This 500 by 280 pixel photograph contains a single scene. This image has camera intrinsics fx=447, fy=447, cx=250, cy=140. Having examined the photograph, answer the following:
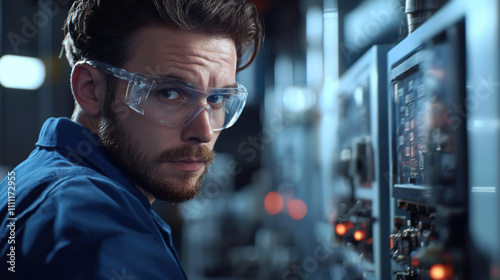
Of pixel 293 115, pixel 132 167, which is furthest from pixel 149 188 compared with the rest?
pixel 293 115

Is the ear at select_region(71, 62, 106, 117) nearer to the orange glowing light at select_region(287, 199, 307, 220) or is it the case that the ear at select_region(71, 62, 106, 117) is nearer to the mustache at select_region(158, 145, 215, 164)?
the mustache at select_region(158, 145, 215, 164)

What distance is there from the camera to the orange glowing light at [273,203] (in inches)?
212

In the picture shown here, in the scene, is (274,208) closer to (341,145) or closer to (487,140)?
(341,145)

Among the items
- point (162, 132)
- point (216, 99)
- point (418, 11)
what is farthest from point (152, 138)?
point (418, 11)

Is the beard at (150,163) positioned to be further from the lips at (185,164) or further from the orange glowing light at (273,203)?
the orange glowing light at (273,203)

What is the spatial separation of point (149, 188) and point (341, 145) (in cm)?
99

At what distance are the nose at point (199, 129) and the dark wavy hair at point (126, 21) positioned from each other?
9.1 inches

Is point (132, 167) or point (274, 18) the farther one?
point (274, 18)

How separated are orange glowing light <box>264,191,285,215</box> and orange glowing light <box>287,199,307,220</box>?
1.03 feet

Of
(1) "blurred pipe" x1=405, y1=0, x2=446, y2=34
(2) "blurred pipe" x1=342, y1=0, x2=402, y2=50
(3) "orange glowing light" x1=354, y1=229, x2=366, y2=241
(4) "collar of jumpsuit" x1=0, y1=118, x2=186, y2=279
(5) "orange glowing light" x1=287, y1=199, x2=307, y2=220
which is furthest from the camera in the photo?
(5) "orange glowing light" x1=287, y1=199, x2=307, y2=220

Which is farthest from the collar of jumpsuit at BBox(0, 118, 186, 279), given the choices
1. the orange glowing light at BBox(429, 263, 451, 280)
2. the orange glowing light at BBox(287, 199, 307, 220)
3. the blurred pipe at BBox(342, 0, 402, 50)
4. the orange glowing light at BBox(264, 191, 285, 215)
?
the orange glowing light at BBox(264, 191, 285, 215)

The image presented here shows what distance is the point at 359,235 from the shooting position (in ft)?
4.81

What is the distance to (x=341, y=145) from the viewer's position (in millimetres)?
1884

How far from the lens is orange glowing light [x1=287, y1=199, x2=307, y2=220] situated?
4.51 metres
